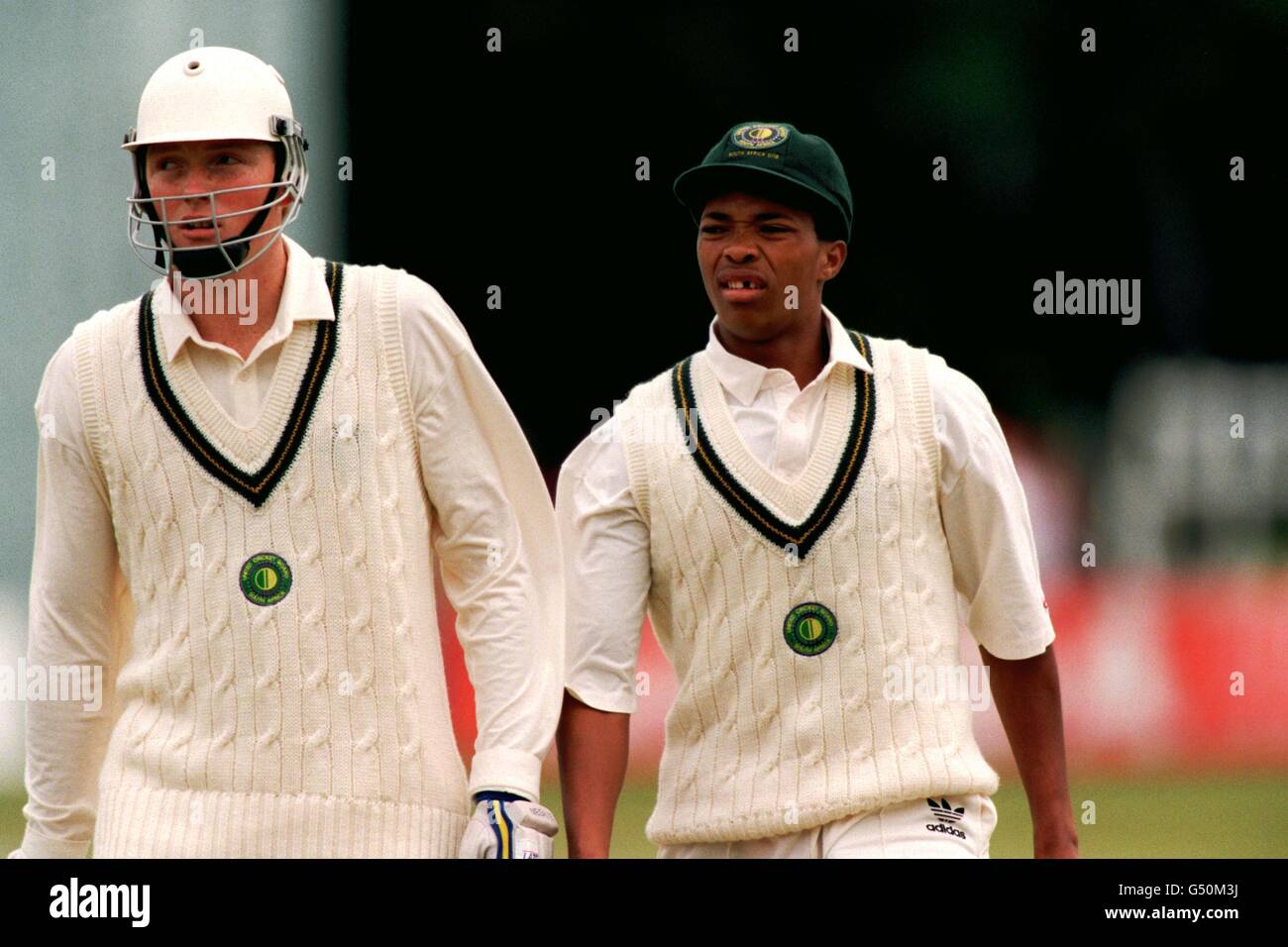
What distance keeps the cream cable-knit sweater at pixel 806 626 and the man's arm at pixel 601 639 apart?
0.15 feet

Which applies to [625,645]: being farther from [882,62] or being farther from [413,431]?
[882,62]

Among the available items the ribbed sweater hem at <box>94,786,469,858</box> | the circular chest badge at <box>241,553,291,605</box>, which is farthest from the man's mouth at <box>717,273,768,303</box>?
the ribbed sweater hem at <box>94,786,469,858</box>

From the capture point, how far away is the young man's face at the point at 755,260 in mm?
4102

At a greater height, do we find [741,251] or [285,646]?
[741,251]

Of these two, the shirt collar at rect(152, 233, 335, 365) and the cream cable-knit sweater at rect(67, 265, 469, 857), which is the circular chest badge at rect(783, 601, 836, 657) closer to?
the cream cable-knit sweater at rect(67, 265, 469, 857)

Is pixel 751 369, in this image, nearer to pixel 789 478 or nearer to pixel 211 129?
pixel 789 478

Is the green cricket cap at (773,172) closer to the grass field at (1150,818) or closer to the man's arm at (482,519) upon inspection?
the man's arm at (482,519)

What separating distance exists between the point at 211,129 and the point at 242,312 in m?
0.31

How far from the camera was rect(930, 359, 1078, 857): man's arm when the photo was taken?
4082 millimetres

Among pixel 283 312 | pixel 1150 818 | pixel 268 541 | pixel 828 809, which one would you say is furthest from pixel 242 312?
pixel 1150 818

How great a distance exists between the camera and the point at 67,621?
3.91 meters

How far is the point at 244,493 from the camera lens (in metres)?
3.79

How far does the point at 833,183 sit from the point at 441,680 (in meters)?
1.13
